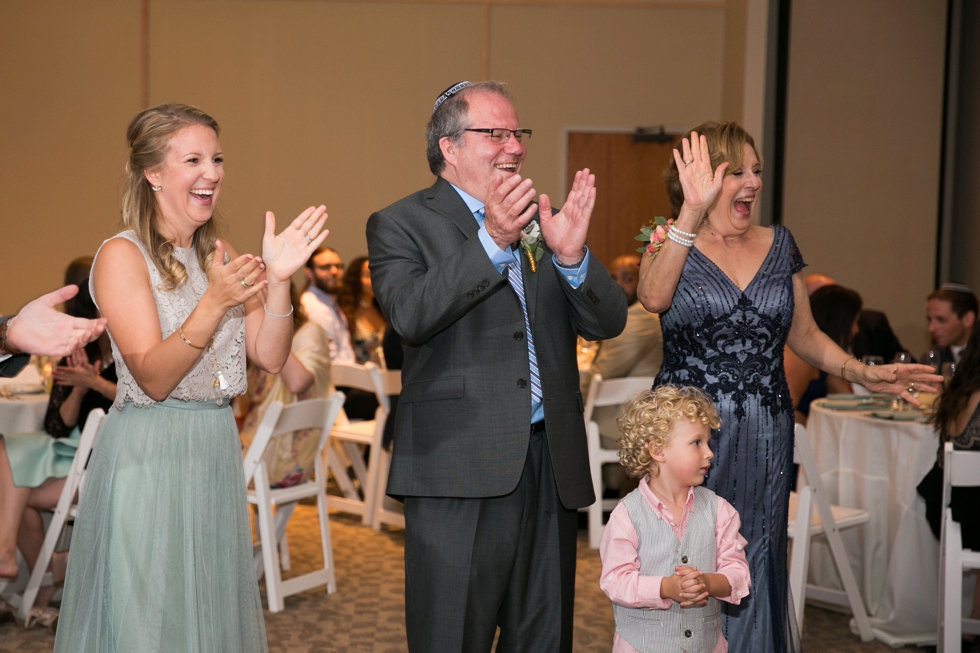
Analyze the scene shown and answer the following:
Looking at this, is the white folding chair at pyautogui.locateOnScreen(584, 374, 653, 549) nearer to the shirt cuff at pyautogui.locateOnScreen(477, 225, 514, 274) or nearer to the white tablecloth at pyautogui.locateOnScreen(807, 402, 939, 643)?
the white tablecloth at pyautogui.locateOnScreen(807, 402, 939, 643)

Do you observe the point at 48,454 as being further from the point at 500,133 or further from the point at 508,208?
the point at 508,208

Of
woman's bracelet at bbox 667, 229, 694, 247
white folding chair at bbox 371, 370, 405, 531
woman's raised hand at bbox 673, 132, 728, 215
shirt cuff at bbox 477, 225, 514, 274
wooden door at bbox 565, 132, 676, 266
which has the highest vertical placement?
wooden door at bbox 565, 132, 676, 266

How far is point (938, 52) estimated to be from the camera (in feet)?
27.2

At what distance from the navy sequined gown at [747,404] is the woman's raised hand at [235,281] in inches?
47.7

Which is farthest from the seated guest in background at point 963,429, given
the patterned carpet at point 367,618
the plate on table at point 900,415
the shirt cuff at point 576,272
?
the shirt cuff at point 576,272

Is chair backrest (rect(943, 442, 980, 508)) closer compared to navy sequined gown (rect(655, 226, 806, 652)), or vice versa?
navy sequined gown (rect(655, 226, 806, 652))

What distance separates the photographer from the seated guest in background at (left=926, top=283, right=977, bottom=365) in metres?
6.09

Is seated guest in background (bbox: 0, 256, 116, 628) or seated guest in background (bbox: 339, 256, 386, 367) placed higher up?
seated guest in background (bbox: 339, 256, 386, 367)

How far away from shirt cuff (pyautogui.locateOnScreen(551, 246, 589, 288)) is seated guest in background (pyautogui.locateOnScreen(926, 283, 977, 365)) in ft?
15.2

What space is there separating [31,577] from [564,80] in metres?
7.24

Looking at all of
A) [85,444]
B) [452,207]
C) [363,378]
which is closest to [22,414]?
[85,444]

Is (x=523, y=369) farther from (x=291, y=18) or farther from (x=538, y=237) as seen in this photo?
(x=291, y=18)

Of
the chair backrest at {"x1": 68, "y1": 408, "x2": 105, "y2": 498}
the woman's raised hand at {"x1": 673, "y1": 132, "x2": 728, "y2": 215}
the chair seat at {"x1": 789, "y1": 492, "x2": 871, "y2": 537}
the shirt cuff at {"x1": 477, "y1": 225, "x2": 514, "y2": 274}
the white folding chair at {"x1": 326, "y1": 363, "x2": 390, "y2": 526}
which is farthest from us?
the white folding chair at {"x1": 326, "y1": 363, "x2": 390, "y2": 526}

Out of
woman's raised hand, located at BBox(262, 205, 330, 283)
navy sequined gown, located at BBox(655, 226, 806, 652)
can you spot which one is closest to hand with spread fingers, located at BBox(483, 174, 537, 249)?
woman's raised hand, located at BBox(262, 205, 330, 283)
